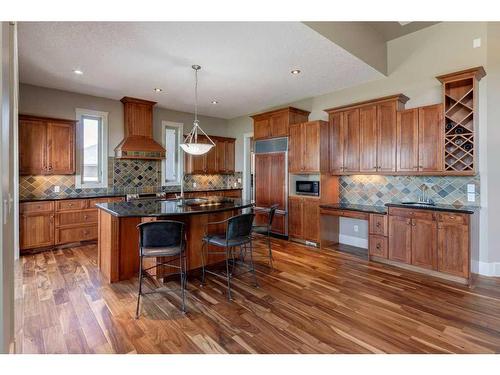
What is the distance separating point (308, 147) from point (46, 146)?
4637mm

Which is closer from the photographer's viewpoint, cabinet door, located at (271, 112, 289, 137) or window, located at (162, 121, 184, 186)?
cabinet door, located at (271, 112, 289, 137)

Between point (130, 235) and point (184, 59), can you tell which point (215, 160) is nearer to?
point (184, 59)

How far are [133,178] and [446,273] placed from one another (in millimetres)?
5766

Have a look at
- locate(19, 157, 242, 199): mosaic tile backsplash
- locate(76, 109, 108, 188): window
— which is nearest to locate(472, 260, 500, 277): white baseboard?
locate(19, 157, 242, 199): mosaic tile backsplash

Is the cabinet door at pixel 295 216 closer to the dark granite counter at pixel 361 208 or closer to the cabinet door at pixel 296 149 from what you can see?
the dark granite counter at pixel 361 208

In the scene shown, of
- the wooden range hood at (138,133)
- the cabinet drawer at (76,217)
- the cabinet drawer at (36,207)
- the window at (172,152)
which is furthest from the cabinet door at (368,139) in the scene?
the cabinet drawer at (36,207)

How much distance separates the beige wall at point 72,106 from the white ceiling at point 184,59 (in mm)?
183

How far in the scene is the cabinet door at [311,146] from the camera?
4.83m

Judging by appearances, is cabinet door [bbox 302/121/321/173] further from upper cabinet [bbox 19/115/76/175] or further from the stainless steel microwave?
upper cabinet [bbox 19/115/76/175]

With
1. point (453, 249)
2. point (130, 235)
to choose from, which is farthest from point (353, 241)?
point (130, 235)

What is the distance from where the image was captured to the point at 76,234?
4727mm

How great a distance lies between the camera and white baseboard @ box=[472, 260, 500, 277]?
3.49m

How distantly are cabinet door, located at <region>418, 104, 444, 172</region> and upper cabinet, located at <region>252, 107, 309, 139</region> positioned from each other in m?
2.17
